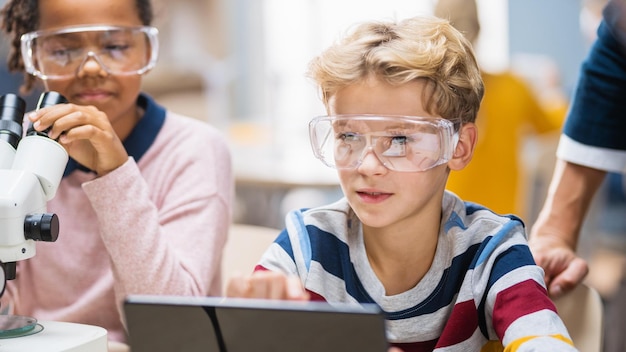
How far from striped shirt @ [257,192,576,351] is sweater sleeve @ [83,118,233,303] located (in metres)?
0.20

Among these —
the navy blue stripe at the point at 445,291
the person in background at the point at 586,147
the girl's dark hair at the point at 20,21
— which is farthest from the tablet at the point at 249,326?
the girl's dark hair at the point at 20,21

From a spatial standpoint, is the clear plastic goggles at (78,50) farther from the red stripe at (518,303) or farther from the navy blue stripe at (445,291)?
the red stripe at (518,303)

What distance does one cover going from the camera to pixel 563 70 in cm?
697

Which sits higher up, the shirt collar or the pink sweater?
the shirt collar

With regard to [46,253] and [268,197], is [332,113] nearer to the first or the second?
[46,253]

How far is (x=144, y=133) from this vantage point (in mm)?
1532

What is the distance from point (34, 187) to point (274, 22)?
6.26 m

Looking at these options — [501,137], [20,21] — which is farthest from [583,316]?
[501,137]

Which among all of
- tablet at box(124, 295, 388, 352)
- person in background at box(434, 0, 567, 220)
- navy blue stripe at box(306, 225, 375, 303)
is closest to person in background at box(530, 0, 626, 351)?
navy blue stripe at box(306, 225, 375, 303)

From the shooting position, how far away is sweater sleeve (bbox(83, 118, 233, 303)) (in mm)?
1299

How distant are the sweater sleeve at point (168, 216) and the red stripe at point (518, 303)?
52cm

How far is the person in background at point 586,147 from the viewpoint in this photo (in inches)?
59.2

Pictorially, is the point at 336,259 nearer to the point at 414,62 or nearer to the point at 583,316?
the point at 414,62

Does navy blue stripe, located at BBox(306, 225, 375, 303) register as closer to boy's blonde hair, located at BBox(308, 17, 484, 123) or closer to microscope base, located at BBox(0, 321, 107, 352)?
boy's blonde hair, located at BBox(308, 17, 484, 123)
